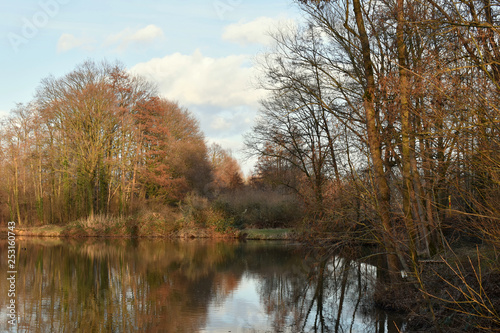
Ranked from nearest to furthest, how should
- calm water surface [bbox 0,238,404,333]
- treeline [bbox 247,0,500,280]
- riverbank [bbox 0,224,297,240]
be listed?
treeline [bbox 247,0,500,280] < calm water surface [bbox 0,238,404,333] < riverbank [bbox 0,224,297,240]

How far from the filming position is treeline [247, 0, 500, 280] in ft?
19.9

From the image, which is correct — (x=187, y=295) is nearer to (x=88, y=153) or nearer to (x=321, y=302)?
(x=321, y=302)

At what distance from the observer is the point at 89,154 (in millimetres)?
31625

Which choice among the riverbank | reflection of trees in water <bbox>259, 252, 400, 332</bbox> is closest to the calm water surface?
reflection of trees in water <bbox>259, 252, 400, 332</bbox>

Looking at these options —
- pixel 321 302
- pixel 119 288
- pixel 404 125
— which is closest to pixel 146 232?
pixel 119 288

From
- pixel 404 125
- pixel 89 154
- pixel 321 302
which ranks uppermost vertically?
pixel 89 154

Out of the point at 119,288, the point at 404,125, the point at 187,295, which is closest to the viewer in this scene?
the point at 404,125

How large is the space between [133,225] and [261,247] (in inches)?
423

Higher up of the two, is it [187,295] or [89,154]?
[89,154]

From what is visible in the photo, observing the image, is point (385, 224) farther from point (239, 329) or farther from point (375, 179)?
point (239, 329)

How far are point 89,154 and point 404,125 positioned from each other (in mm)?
26412

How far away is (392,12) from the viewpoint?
10.0 meters

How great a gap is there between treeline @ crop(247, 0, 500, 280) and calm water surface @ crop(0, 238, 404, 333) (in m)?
1.72

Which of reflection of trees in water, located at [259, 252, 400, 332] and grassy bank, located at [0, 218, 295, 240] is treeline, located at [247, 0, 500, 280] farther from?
grassy bank, located at [0, 218, 295, 240]
